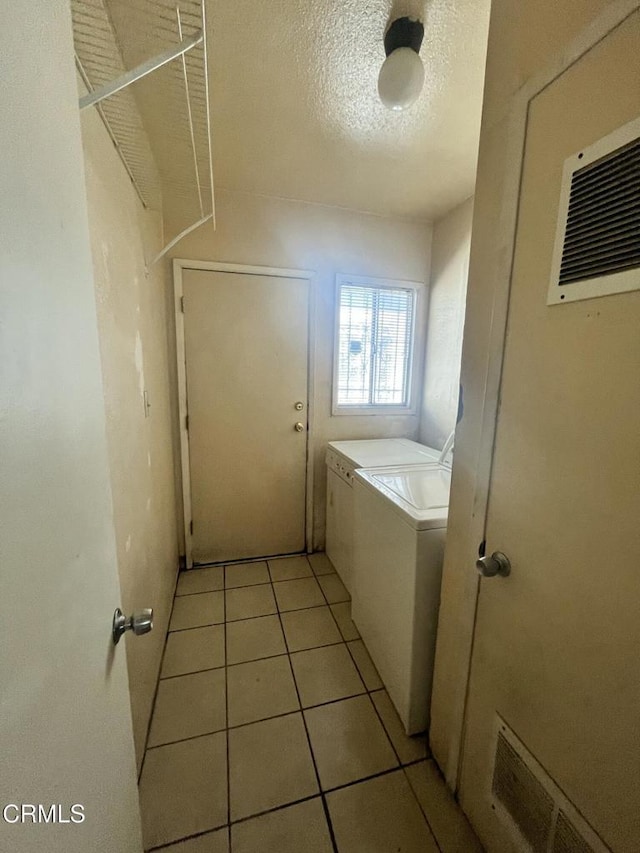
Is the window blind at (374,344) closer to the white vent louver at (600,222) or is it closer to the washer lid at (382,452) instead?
the washer lid at (382,452)

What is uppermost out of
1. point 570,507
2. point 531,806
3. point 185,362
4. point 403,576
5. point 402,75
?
point 402,75

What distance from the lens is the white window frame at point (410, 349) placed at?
240 centimetres

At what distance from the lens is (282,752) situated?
1.27 m

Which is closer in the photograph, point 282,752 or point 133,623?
point 133,623

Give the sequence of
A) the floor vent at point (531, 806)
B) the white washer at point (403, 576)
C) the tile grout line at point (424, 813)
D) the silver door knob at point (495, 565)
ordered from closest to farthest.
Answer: the floor vent at point (531, 806) → the silver door knob at point (495, 565) → the tile grout line at point (424, 813) → the white washer at point (403, 576)

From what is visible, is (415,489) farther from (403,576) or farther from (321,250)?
(321,250)

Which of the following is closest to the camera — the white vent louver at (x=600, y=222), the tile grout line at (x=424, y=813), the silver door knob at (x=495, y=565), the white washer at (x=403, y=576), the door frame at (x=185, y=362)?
the white vent louver at (x=600, y=222)

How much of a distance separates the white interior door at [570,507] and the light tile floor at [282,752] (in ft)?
1.13

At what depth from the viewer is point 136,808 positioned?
0.77 metres

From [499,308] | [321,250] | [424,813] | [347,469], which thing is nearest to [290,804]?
[424,813]

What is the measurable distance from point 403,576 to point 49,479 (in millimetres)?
1234

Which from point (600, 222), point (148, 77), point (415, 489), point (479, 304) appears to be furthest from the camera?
point (415, 489)

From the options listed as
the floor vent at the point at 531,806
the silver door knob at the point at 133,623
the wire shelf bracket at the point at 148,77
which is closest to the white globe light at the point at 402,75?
the wire shelf bracket at the point at 148,77

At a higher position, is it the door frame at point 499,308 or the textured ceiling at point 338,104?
the textured ceiling at point 338,104
